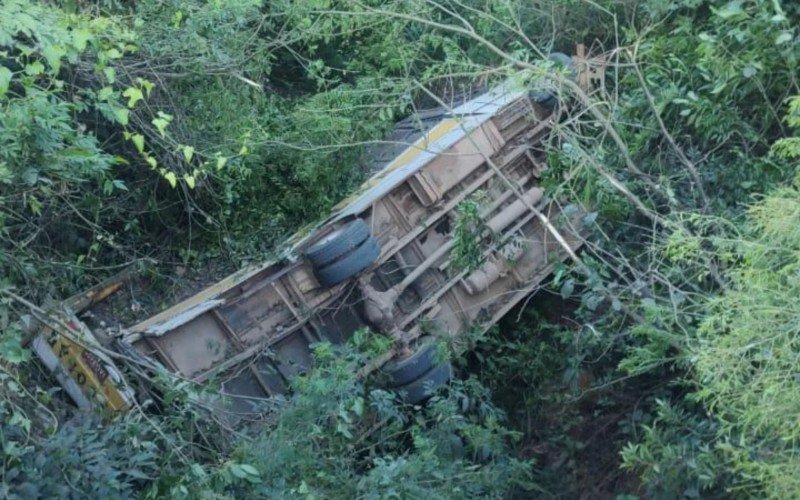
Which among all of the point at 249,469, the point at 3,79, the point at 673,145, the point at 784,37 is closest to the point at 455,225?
the point at 673,145

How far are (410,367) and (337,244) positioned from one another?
97cm

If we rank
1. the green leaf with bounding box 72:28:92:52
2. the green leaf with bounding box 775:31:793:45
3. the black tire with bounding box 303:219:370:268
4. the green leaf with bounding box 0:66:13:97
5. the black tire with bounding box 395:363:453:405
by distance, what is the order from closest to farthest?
the green leaf with bounding box 0:66:13:97, the green leaf with bounding box 72:28:92:52, the green leaf with bounding box 775:31:793:45, the black tire with bounding box 303:219:370:268, the black tire with bounding box 395:363:453:405

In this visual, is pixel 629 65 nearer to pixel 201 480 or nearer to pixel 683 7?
pixel 683 7

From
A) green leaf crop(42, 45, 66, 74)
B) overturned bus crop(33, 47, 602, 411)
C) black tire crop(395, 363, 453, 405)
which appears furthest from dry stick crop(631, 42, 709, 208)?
green leaf crop(42, 45, 66, 74)

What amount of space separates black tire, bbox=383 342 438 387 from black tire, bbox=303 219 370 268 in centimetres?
84

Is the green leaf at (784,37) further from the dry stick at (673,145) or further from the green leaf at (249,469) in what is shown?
the green leaf at (249,469)

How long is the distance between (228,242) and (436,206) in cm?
183

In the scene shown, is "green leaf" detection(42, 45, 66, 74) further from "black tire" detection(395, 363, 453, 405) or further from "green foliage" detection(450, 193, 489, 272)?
"black tire" detection(395, 363, 453, 405)

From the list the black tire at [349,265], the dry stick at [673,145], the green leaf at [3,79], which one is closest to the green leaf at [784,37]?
the dry stick at [673,145]

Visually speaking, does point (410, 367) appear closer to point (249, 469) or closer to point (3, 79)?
point (249, 469)

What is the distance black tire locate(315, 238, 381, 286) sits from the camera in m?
6.51

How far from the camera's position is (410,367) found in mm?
6617

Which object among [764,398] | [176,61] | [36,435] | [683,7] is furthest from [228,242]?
[764,398]

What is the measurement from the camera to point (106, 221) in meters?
7.61
